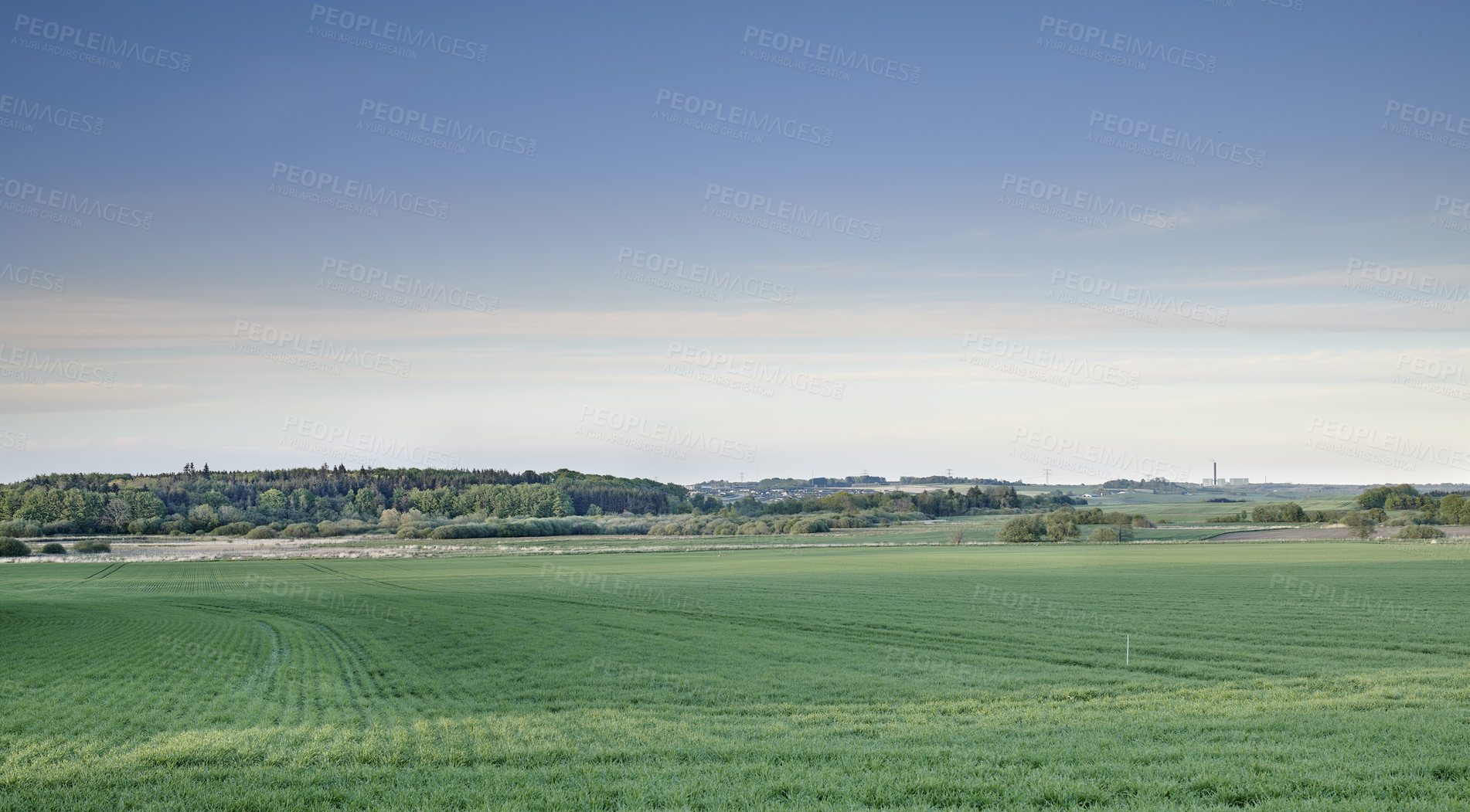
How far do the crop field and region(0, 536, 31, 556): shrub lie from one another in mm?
71349

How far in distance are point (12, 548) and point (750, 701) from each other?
373 ft

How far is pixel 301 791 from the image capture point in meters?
11.3

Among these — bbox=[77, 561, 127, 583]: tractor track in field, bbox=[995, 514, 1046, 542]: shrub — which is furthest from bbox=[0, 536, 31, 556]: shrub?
bbox=[995, 514, 1046, 542]: shrub

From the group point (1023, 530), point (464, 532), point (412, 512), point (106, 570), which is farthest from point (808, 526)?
point (106, 570)

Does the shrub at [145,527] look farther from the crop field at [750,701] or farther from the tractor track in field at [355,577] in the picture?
the crop field at [750,701]

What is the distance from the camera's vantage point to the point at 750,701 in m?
18.5

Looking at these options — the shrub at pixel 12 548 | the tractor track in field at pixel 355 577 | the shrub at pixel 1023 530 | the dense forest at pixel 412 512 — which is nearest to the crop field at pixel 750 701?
the tractor track in field at pixel 355 577

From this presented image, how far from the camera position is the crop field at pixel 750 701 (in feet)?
37.1

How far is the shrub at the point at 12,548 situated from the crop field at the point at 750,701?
2809 inches

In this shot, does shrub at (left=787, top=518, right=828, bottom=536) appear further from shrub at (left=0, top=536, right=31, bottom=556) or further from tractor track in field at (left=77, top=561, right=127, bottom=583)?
shrub at (left=0, top=536, right=31, bottom=556)

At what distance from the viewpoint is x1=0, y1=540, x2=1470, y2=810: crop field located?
37.1 feet

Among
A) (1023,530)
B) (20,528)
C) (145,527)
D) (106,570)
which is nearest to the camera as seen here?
(106,570)

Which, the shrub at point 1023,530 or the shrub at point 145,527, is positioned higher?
the shrub at point 1023,530

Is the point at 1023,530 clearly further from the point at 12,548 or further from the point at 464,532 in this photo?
the point at 12,548
